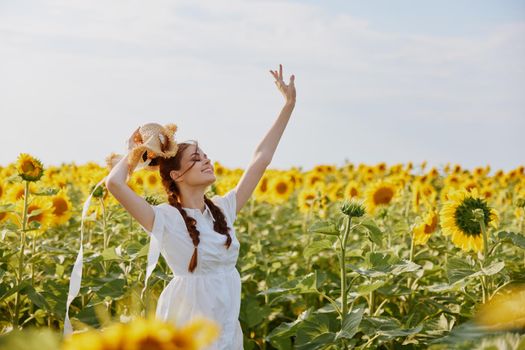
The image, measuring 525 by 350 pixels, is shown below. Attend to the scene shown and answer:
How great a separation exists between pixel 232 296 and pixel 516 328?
5.75 feet

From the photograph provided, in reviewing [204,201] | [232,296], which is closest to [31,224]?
[204,201]

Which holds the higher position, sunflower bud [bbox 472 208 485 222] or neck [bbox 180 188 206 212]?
neck [bbox 180 188 206 212]

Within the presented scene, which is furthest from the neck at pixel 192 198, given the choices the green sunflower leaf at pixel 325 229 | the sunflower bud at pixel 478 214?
the sunflower bud at pixel 478 214

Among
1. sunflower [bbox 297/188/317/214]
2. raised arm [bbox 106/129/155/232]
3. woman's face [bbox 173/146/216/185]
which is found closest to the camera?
raised arm [bbox 106/129/155/232]

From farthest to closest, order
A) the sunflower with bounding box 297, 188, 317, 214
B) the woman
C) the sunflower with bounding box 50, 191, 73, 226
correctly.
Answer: the sunflower with bounding box 297, 188, 317, 214
the sunflower with bounding box 50, 191, 73, 226
the woman

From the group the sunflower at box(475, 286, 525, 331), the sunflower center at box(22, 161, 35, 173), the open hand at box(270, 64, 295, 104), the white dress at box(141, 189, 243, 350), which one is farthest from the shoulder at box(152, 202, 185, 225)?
the sunflower at box(475, 286, 525, 331)

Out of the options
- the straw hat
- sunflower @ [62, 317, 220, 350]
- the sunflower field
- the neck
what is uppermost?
the straw hat

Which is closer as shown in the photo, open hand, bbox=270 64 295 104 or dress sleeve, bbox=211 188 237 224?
dress sleeve, bbox=211 188 237 224

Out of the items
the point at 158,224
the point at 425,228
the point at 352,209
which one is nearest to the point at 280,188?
the point at 425,228

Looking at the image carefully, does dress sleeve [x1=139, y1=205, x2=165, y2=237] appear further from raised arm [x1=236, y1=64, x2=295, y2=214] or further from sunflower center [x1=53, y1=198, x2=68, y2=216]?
sunflower center [x1=53, y1=198, x2=68, y2=216]

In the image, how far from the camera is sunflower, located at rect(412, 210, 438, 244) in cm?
419

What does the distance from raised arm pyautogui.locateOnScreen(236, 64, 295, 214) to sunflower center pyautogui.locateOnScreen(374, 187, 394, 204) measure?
267cm

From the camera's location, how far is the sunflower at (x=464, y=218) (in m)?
3.46

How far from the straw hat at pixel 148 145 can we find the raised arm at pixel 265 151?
46 centimetres
